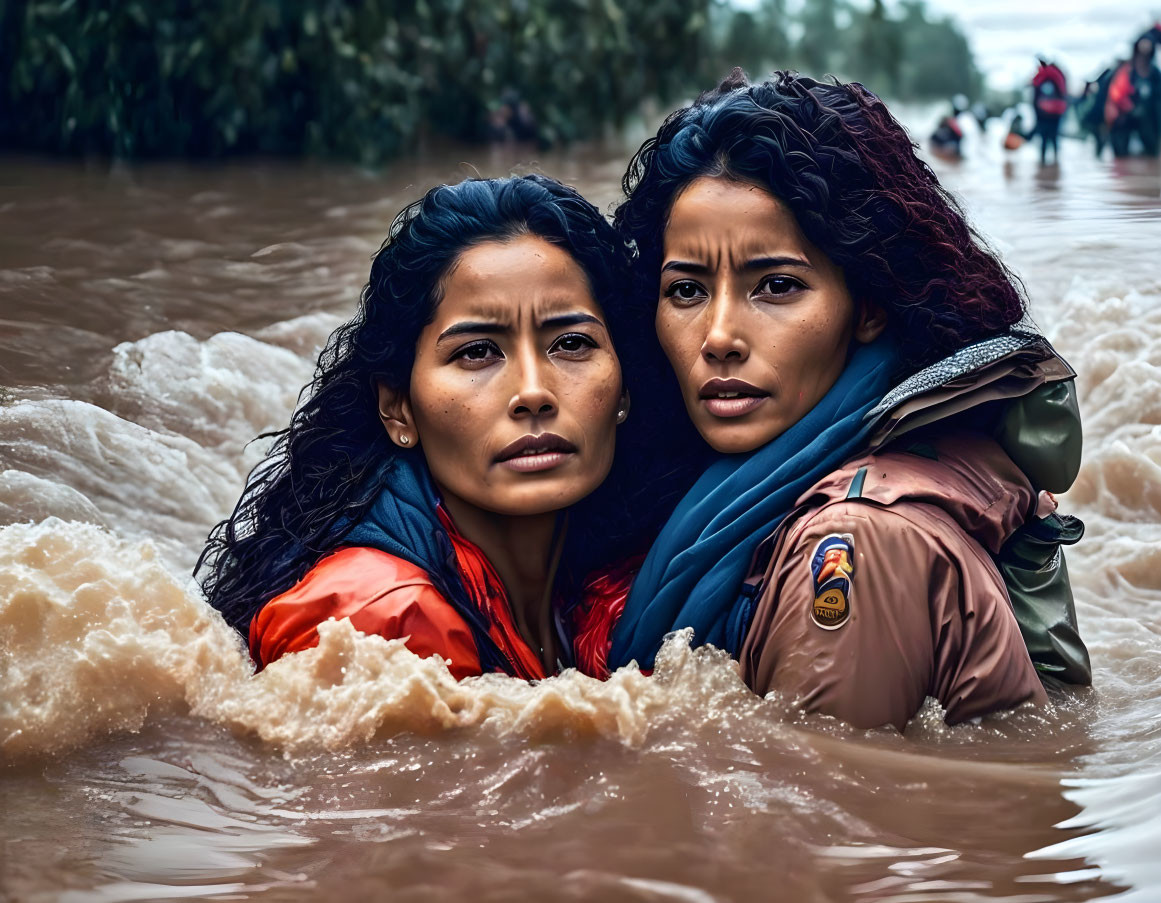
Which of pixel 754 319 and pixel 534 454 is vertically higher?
pixel 754 319

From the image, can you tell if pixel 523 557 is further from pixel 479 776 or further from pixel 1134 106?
pixel 1134 106

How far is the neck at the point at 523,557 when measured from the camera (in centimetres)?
395

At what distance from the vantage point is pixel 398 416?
13.2 feet

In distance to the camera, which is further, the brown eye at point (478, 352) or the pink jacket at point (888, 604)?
the brown eye at point (478, 352)

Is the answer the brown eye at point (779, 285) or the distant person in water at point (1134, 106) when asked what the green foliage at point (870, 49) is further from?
the brown eye at point (779, 285)

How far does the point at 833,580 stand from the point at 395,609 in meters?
1.06

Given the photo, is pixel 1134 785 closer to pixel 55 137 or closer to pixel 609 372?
pixel 609 372

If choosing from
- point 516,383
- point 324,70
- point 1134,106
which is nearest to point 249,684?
point 516,383

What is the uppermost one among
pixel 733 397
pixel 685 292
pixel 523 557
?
pixel 685 292

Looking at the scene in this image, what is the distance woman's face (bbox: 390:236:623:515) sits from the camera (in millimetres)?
3777

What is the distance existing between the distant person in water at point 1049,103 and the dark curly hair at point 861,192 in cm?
1300

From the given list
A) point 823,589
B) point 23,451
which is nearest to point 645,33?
point 23,451

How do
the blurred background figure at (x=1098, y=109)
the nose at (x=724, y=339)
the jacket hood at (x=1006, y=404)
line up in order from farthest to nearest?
the blurred background figure at (x=1098, y=109) < the nose at (x=724, y=339) < the jacket hood at (x=1006, y=404)

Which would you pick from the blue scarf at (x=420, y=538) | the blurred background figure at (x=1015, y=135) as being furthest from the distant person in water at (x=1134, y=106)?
the blue scarf at (x=420, y=538)
